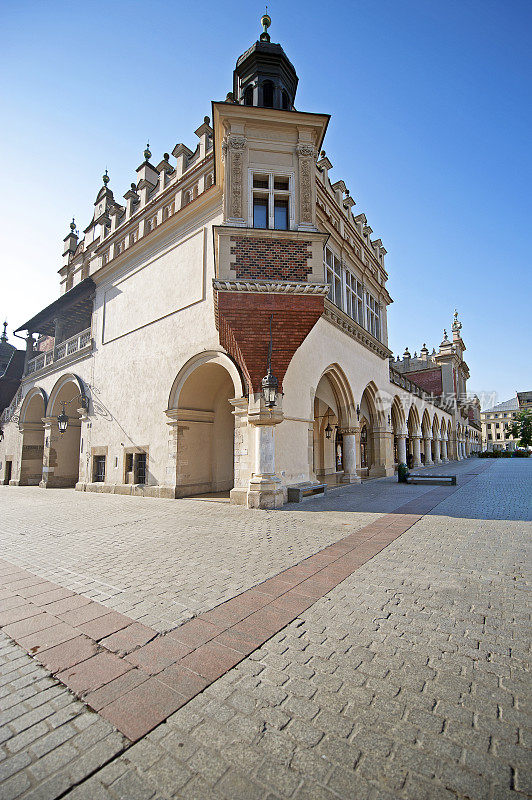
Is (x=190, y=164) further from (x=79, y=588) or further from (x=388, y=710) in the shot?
(x=388, y=710)

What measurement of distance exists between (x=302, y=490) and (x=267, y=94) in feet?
42.2

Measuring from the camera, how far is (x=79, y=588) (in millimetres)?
4215

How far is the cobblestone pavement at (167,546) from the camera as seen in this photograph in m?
4.02

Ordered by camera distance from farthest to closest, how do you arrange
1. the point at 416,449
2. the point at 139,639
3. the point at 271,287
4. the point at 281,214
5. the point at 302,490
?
the point at 416,449 < the point at 302,490 < the point at 281,214 < the point at 271,287 < the point at 139,639

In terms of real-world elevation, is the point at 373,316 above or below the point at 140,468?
above

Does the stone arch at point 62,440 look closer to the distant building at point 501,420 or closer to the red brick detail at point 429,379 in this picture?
the red brick detail at point 429,379

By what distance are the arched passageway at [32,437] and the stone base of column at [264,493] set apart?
60.7 ft

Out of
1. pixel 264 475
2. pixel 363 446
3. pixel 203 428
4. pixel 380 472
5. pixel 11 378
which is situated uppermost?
pixel 11 378

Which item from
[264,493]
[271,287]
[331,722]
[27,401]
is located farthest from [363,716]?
[27,401]

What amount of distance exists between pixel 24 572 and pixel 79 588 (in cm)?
123

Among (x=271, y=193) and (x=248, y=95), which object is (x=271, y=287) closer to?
(x=271, y=193)

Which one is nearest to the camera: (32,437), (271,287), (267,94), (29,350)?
(271,287)

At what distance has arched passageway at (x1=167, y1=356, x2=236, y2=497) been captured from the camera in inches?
514

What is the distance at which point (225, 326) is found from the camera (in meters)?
10.3
